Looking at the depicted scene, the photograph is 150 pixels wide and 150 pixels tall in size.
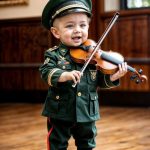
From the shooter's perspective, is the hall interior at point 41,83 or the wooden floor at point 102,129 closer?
the wooden floor at point 102,129

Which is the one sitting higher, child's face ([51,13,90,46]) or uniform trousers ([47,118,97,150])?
child's face ([51,13,90,46])

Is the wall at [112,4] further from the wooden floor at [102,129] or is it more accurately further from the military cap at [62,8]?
the military cap at [62,8]

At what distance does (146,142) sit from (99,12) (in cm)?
177

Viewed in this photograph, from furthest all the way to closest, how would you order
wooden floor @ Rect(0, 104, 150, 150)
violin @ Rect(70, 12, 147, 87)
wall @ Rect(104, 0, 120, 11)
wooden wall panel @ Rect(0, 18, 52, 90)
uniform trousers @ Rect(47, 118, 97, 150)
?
wooden wall panel @ Rect(0, 18, 52, 90)
wall @ Rect(104, 0, 120, 11)
wooden floor @ Rect(0, 104, 150, 150)
uniform trousers @ Rect(47, 118, 97, 150)
violin @ Rect(70, 12, 147, 87)

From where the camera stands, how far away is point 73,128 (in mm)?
1511

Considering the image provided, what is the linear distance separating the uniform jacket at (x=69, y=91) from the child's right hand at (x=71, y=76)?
44mm

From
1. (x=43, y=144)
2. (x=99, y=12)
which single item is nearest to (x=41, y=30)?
(x=99, y=12)

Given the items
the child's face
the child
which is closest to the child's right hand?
the child

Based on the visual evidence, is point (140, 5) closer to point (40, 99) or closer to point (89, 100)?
point (40, 99)

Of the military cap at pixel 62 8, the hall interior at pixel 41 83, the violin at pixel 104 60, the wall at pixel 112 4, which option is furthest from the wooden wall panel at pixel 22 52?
the violin at pixel 104 60

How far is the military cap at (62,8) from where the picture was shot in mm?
1428

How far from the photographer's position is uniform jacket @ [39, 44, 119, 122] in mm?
1442

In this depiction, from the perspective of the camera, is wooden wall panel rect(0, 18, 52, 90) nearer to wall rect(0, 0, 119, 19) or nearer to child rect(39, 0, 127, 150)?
wall rect(0, 0, 119, 19)

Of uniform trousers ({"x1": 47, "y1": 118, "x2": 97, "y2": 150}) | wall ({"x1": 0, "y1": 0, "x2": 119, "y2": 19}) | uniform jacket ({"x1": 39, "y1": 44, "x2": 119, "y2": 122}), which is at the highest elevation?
wall ({"x1": 0, "y1": 0, "x2": 119, "y2": 19})
